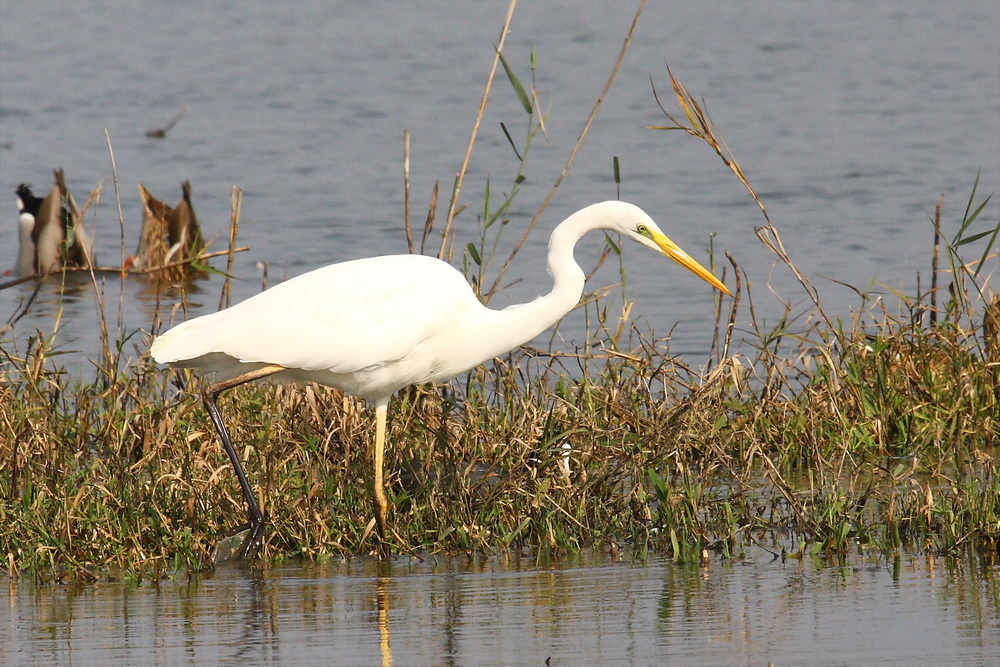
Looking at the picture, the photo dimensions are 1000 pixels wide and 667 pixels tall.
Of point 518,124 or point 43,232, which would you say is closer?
point 43,232

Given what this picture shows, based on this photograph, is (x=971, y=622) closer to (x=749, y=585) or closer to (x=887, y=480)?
(x=749, y=585)

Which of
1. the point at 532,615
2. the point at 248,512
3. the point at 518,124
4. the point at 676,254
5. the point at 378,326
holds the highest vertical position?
the point at 518,124

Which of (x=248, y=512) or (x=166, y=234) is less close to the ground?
(x=166, y=234)

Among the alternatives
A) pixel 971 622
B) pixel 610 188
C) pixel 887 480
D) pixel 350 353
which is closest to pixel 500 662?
pixel 971 622

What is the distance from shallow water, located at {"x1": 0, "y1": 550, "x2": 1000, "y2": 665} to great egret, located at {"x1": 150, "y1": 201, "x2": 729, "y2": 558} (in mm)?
607

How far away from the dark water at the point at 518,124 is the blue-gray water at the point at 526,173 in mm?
A: 46

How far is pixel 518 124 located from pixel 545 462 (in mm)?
9613

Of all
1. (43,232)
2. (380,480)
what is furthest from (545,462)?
(43,232)

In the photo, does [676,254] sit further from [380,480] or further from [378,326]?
[380,480]

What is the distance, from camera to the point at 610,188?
1197 cm

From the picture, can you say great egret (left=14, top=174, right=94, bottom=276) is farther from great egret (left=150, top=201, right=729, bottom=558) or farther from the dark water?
great egret (left=150, top=201, right=729, bottom=558)

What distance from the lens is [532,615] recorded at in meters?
4.07

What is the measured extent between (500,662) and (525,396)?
2.28 m

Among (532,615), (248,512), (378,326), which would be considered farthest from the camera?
(378,326)
